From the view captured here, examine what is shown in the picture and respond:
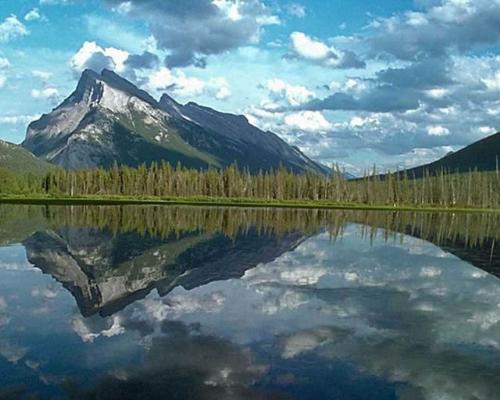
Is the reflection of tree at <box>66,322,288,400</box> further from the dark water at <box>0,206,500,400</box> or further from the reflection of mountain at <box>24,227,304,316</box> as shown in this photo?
the reflection of mountain at <box>24,227,304,316</box>

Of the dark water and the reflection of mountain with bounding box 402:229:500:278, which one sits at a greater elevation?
the dark water

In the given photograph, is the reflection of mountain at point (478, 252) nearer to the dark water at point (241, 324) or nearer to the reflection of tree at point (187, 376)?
the dark water at point (241, 324)

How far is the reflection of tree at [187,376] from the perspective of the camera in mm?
14773

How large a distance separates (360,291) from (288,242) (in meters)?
25.5

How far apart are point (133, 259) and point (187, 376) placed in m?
24.4

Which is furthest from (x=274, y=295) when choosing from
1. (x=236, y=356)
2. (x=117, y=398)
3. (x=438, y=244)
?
(x=438, y=244)

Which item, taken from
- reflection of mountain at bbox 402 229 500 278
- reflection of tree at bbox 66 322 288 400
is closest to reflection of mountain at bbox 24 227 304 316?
reflection of tree at bbox 66 322 288 400

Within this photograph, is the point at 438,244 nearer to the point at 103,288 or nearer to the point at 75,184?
the point at 103,288

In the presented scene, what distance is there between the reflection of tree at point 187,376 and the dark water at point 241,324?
58 mm

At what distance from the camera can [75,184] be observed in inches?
7844

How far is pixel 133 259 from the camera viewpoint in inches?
1566

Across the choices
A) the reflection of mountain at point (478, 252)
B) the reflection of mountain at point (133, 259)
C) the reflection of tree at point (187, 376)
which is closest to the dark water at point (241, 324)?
the reflection of tree at point (187, 376)

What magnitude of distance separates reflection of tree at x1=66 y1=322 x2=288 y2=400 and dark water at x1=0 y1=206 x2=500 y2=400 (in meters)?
0.06

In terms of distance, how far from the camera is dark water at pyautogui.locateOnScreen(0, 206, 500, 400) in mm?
15945
